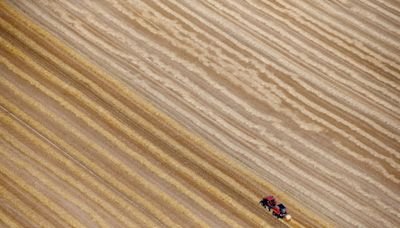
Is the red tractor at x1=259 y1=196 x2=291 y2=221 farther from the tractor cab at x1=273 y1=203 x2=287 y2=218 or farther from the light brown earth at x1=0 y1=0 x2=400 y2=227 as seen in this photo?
the light brown earth at x1=0 y1=0 x2=400 y2=227

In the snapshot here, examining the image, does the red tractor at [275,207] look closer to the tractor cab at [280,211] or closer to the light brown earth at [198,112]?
the tractor cab at [280,211]

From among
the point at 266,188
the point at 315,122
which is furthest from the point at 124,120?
the point at 315,122

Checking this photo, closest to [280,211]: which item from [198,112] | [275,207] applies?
[275,207]

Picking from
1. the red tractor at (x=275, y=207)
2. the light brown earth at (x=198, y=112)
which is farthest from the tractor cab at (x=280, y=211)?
the light brown earth at (x=198, y=112)

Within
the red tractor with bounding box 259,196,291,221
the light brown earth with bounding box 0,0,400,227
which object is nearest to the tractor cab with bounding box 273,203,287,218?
the red tractor with bounding box 259,196,291,221

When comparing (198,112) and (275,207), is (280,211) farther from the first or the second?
(198,112)
